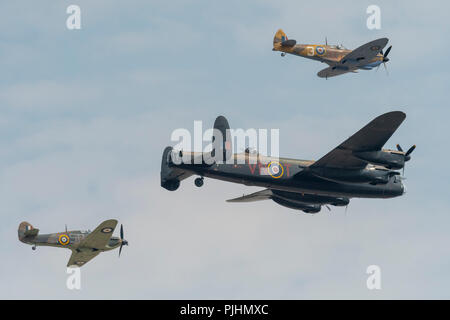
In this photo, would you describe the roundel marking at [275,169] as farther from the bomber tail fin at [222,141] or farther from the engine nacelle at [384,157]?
the engine nacelle at [384,157]

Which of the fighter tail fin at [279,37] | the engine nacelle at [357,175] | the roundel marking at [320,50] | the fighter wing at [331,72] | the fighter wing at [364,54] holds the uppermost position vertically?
the fighter tail fin at [279,37]

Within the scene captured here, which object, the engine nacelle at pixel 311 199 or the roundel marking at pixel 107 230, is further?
the roundel marking at pixel 107 230

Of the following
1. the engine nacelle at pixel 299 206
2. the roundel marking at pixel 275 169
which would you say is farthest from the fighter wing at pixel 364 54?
the roundel marking at pixel 275 169

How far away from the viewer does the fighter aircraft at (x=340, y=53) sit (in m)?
62.0

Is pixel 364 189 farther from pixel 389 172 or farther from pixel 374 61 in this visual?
pixel 374 61

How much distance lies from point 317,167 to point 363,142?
11.1 feet

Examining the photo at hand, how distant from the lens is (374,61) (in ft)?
210

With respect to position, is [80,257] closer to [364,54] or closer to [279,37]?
[279,37]

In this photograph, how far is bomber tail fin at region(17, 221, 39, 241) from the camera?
6100cm

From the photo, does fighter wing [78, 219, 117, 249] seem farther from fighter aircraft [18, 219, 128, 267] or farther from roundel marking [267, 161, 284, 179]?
roundel marking [267, 161, 284, 179]

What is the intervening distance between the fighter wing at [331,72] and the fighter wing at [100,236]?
21.0 metres
